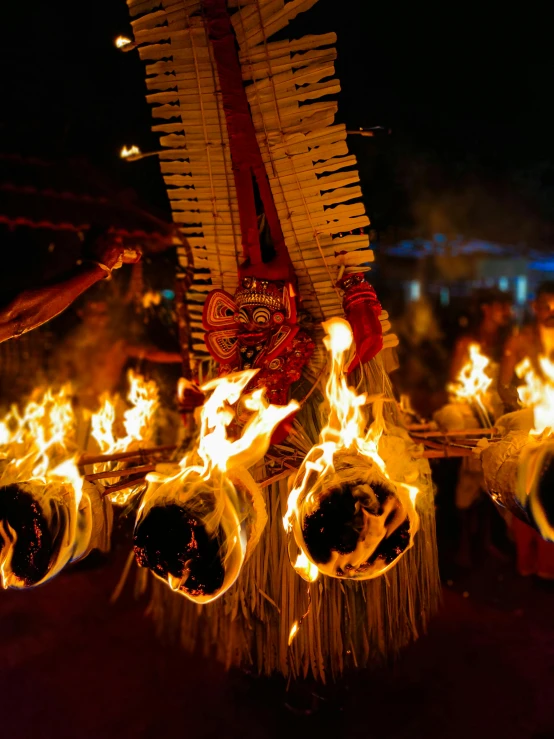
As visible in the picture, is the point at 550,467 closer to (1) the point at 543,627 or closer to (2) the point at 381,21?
(1) the point at 543,627

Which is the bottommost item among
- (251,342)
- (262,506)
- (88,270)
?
(262,506)

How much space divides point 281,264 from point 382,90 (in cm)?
216

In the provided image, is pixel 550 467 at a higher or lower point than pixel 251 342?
lower

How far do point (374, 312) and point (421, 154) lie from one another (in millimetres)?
3346

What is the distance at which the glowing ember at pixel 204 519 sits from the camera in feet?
4.87

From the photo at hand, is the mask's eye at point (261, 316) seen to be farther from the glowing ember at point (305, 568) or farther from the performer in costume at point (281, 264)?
the glowing ember at point (305, 568)

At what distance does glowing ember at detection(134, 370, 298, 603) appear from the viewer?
1485mm

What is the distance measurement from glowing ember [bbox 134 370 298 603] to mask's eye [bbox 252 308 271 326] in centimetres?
56

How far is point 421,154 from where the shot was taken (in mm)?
4734

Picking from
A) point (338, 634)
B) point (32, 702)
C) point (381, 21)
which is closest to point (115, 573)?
point (32, 702)

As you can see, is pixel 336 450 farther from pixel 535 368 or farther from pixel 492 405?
pixel 535 368

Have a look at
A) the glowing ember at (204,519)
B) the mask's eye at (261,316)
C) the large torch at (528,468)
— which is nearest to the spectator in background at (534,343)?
the large torch at (528,468)

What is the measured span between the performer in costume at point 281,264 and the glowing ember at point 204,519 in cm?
47

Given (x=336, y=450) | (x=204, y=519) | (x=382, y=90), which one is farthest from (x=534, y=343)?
(x=204, y=519)
